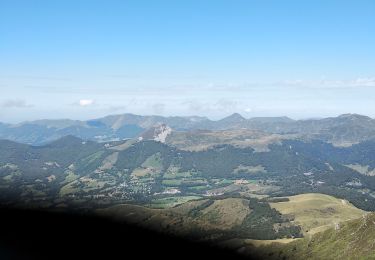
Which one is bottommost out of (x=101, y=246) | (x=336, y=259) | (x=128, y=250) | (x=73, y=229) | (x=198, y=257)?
(x=336, y=259)

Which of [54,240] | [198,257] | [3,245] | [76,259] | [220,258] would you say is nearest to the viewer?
[3,245]

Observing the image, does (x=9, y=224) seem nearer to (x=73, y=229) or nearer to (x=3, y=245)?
(x=3, y=245)

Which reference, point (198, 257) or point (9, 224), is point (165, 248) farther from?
point (9, 224)

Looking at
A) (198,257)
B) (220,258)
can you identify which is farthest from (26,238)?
(220,258)

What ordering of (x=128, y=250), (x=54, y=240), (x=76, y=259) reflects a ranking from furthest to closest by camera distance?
(x=128, y=250) → (x=76, y=259) → (x=54, y=240)

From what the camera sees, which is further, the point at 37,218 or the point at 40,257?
the point at 37,218

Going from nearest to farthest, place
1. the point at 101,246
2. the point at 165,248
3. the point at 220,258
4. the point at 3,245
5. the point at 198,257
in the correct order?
the point at 3,245
the point at 101,246
the point at 165,248
the point at 198,257
the point at 220,258

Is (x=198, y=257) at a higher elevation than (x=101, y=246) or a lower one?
lower

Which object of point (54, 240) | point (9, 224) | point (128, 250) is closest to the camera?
A: point (9, 224)

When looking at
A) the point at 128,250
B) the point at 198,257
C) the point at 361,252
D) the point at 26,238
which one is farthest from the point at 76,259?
the point at 361,252
